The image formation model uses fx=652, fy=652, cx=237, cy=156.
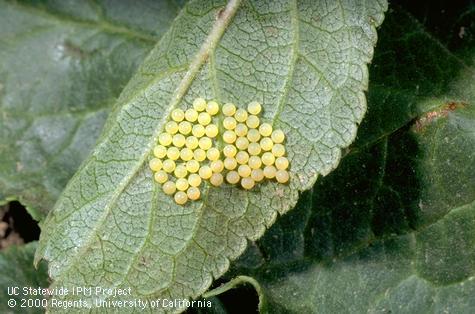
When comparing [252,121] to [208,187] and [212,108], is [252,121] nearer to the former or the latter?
[212,108]

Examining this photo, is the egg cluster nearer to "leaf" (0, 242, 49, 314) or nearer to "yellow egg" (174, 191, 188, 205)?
"yellow egg" (174, 191, 188, 205)

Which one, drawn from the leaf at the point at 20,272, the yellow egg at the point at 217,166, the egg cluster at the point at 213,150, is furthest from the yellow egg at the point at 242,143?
the leaf at the point at 20,272

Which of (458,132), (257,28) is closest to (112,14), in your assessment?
(257,28)

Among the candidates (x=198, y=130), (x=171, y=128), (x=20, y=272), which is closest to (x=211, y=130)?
(x=198, y=130)

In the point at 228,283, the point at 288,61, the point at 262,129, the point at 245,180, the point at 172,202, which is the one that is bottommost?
the point at 228,283

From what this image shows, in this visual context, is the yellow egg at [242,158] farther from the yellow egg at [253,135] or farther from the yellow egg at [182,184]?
the yellow egg at [182,184]

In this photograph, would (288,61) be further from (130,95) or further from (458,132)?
(458,132)
